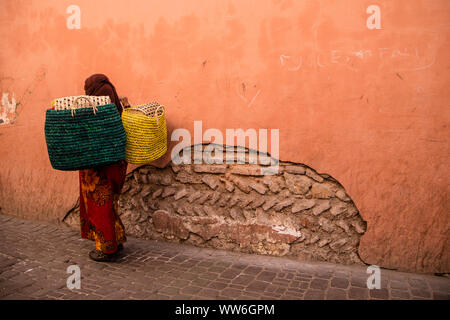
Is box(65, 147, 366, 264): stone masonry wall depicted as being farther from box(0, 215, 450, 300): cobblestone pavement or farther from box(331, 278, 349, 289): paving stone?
box(331, 278, 349, 289): paving stone

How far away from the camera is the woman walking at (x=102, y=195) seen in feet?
11.9

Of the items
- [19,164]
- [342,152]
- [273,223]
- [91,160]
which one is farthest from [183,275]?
[19,164]

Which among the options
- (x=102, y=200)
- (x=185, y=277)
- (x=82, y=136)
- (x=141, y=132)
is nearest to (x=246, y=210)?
(x=185, y=277)

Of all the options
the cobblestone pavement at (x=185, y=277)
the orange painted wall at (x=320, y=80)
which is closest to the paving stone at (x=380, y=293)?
the cobblestone pavement at (x=185, y=277)

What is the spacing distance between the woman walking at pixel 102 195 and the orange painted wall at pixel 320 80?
0.73m

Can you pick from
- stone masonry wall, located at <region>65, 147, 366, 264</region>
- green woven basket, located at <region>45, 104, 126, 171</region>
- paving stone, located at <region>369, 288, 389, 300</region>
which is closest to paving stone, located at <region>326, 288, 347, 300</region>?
paving stone, located at <region>369, 288, 389, 300</region>

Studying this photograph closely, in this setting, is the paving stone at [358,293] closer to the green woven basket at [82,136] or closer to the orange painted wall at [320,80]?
the orange painted wall at [320,80]

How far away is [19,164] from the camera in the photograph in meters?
5.09

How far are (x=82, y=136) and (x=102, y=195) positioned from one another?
0.68 meters

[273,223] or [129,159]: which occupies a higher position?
[129,159]

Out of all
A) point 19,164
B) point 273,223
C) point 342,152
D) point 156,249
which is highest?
point 342,152

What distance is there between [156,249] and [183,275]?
73 centimetres
